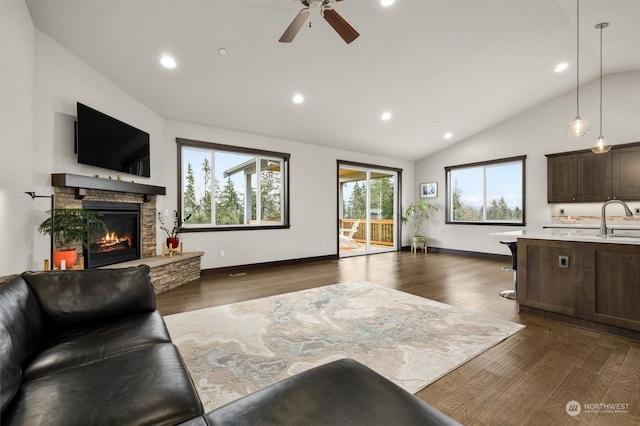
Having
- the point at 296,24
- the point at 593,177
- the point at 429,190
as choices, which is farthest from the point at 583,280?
the point at 429,190

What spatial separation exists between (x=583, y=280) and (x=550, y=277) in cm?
27

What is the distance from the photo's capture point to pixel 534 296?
10.3ft

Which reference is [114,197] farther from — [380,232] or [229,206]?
[380,232]

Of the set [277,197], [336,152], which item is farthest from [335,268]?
[336,152]

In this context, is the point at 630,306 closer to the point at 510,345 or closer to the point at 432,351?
the point at 510,345

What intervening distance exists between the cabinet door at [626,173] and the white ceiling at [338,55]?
4.98 feet

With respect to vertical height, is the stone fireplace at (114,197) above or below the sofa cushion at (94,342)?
above

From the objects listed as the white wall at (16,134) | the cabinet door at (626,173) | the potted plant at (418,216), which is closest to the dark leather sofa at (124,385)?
the white wall at (16,134)

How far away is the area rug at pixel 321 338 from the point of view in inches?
77.3

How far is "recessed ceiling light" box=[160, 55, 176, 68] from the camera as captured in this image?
346cm

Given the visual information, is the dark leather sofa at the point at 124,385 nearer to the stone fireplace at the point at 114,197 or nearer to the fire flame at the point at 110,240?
the stone fireplace at the point at 114,197

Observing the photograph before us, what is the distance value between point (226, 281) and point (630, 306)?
4815 mm

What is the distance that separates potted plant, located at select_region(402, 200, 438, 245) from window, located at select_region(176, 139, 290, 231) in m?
3.91

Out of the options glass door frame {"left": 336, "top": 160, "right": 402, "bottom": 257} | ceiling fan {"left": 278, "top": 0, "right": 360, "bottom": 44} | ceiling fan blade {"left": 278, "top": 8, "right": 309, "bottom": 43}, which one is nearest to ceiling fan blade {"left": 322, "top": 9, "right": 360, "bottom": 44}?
ceiling fan {"left": 278, "top": 0, "right": 360, "bottom": 44}
